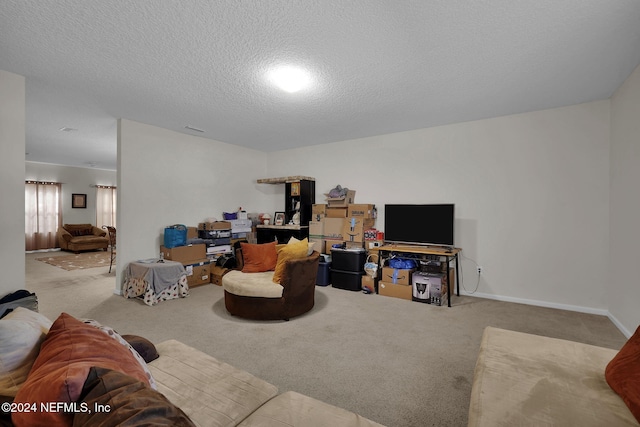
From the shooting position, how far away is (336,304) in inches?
158

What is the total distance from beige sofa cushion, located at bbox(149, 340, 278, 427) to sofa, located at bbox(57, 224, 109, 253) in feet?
29.5

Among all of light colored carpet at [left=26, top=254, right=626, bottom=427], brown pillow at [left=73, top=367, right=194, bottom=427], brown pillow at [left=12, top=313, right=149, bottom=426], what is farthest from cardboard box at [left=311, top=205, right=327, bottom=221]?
brown pillow at [left=73, top=367, right=194, bottom=427]

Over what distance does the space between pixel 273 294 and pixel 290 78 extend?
7.72ft

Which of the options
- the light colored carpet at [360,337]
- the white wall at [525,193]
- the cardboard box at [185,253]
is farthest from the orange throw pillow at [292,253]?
the white wall at [525,193]

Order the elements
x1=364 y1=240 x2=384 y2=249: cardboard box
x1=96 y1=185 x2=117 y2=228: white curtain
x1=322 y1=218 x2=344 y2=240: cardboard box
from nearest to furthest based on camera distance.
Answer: x1=364 y1=240 x2=384 y2=249: cardboard box < x1=322 y1=218 x2=344 y2=240: cardboard box < x1=96 y1=185 x2=117 y2=228: white curtain

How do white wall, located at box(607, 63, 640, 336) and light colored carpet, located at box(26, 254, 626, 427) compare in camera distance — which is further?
white wall, located at box(607, 63, 640, 336)

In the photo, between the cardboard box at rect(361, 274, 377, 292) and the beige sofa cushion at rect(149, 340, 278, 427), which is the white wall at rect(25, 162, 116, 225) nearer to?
the cardboard box at rect(361, 274, 377, 292)

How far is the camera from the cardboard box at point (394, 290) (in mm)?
4254

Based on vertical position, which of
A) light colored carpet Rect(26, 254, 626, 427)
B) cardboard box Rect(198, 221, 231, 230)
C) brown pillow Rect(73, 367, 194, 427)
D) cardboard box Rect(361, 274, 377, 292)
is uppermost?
cardboard box Rect(198, 221, 231, 230)

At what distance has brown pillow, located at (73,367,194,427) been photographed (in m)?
0.67

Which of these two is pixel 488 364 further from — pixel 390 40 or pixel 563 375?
pixel 390 40

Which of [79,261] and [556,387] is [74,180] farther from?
[556,387]

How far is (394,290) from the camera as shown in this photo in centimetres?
438

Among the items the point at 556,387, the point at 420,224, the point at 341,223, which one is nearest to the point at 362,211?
the point at 341,223
